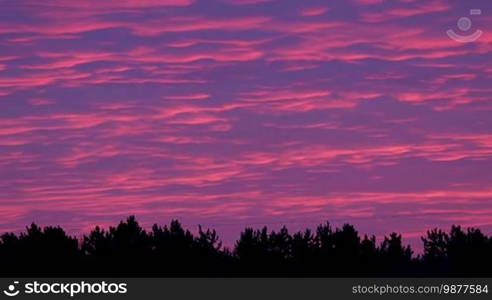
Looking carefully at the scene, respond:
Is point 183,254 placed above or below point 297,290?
above

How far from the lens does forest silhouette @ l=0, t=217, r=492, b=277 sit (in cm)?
7669

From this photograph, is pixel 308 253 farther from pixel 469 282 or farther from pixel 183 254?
pixel 469 282

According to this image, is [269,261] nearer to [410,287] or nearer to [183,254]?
[183,254]

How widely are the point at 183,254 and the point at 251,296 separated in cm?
3473

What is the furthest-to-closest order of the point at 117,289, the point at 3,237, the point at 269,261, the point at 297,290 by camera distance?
the point at 3,237 < the point at 269,261 < the point at 297,290 < the point at 117,289

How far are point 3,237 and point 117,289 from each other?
137 feet

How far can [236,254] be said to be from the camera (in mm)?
82188

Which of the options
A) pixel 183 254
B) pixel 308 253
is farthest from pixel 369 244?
pixel 183 254

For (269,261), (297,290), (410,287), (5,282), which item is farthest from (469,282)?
(269,261)

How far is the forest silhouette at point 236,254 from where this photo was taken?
76688 millimetres

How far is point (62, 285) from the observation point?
4656 centimetres

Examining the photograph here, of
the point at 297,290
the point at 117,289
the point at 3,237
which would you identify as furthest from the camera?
the point at 3,237

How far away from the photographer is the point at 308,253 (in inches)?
3228

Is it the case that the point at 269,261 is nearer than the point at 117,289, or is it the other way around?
the point at 117,289
